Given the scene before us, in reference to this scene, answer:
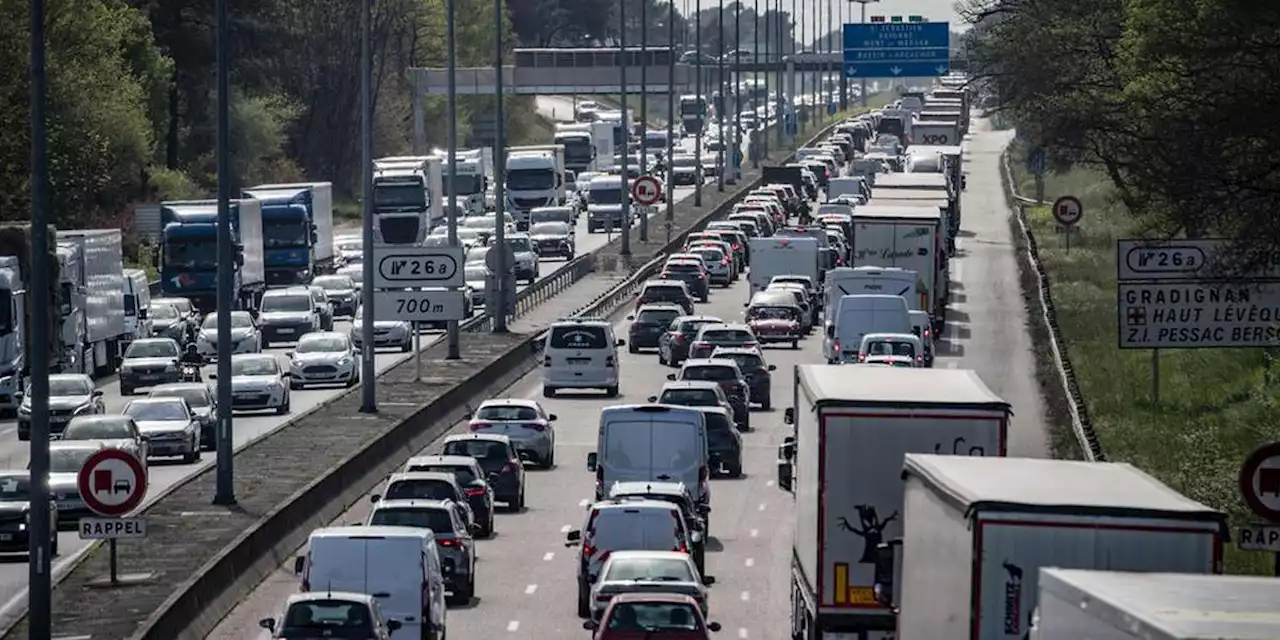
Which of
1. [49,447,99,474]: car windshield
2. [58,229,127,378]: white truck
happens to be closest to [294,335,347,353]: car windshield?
[58,229,127,378]: white truck

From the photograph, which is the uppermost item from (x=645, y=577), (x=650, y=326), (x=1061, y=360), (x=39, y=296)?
(x=39, y=296)

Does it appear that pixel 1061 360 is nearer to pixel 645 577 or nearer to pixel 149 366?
pixel 149 366

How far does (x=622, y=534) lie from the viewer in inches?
1152

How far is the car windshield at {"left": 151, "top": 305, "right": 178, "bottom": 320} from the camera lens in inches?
2608

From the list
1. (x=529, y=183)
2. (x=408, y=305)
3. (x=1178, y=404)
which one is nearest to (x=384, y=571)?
(x=1178, y=404)

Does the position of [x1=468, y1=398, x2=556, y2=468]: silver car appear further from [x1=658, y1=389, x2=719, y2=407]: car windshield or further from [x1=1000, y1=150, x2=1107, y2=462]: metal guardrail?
[x1=1000, y1=150, x2=1107, y2=462]: metal guardrail

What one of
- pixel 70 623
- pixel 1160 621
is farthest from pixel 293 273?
pixel 1160 621

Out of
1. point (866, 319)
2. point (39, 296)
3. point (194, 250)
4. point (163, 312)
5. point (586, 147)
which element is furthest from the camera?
point (586, 147)

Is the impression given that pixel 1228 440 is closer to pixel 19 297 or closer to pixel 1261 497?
pixel 1261 497

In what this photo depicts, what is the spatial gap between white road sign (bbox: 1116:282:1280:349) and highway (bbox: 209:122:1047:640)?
4.78 meters

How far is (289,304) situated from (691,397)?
25.4m

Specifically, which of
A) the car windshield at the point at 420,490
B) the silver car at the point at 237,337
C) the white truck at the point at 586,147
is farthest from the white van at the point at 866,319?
A: the white truck at the point at 586,147

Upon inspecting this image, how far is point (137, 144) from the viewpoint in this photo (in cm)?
9981

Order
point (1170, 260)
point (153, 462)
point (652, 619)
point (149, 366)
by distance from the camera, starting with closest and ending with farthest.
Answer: point (652, 619) < point (1170, 260) < point (153, 462) < point (149, 366)
